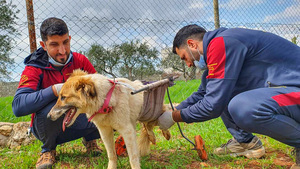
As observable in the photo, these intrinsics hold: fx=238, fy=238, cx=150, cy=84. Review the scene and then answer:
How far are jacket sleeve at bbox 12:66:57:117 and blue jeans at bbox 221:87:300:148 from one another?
6.74 feet

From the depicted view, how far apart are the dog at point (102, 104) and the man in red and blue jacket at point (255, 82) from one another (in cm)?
65

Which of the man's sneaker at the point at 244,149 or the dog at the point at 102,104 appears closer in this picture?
the dog at the point at 102,104

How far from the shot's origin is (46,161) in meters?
2.92

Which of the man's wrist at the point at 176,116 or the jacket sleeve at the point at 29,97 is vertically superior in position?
the jacket sleeve at the point at 29,97

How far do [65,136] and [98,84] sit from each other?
4.16 ft

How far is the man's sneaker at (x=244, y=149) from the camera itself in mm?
2910

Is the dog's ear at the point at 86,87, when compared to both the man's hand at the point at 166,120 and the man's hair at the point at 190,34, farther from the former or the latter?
the man's hair at the point at 190,34

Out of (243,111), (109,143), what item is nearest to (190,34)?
(243,111)

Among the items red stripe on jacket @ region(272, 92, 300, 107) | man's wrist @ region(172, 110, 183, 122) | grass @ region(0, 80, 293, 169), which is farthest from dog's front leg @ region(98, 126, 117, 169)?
red stripe on jacket @ region(272, 92, 300, 107)

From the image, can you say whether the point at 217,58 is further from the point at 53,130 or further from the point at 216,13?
the point at 216,13

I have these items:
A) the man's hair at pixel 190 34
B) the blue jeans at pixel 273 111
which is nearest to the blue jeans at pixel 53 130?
the man's hair at pixel 190 34

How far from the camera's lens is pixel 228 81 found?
226cm

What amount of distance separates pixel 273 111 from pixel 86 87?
69.1 inches

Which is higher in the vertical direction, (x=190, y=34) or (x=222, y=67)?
(x=190, y=34)
